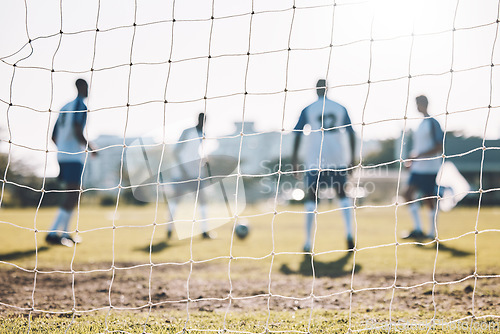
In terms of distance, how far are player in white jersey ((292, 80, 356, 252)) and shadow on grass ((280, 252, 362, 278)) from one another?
336 mm

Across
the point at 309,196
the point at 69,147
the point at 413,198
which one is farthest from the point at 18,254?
the point at 413,198

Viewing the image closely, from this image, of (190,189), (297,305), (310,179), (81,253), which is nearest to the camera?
(297,305)

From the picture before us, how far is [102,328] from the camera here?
264cm

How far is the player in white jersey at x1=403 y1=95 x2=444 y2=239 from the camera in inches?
214

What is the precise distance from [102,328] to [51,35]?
2.23 meters

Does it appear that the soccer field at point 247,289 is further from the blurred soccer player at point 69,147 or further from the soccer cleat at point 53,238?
the blurred soccer player at point 69,147

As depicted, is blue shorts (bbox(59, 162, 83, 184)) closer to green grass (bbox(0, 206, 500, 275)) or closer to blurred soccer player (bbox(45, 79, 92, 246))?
blurred soccer player (bbox(45, 79, 92, 246))

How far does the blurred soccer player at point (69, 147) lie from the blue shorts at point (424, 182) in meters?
3.98

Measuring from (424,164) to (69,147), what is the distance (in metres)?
4.24

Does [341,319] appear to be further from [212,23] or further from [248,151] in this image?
[248,151]

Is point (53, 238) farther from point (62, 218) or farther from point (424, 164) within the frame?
point (424, 164)

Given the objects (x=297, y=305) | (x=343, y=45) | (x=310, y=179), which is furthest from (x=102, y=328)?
(x=310, y=179)

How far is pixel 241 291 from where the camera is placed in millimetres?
3568

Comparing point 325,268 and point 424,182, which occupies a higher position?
point 424,182
